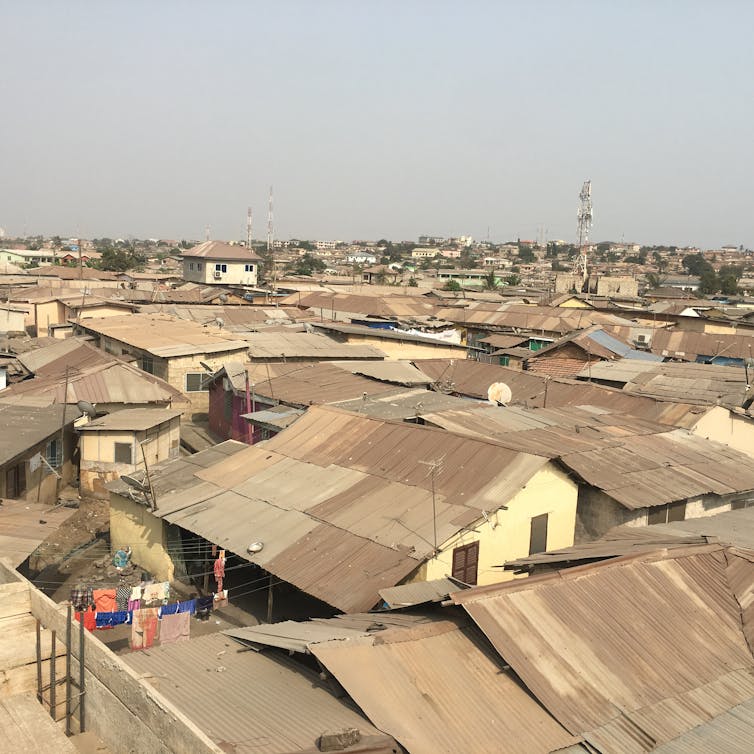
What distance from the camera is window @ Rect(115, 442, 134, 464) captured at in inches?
845

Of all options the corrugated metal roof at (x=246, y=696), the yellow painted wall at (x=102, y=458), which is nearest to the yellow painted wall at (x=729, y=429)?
the yellow painted wall at (x=102, y=458)

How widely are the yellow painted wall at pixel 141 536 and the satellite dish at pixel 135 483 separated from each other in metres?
0.33

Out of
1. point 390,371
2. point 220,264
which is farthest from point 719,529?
point 220,264

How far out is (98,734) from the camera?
335 inches

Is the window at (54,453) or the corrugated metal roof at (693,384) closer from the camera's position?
the window at (54,453)

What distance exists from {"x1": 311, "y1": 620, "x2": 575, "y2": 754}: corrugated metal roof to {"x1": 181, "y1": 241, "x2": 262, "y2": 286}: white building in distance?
6058cm

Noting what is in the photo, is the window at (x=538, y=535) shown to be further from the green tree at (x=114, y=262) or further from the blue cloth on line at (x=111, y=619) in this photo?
the green tree at (x=114, y=262)

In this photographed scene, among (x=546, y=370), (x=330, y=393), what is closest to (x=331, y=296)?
(x=546, y=370)

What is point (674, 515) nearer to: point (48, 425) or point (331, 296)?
point (48, 425)

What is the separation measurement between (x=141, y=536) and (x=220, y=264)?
53.0 metres

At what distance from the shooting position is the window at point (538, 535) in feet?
47.0

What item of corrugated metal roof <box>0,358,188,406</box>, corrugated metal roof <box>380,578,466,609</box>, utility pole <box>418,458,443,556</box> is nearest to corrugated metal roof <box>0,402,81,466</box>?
corrugated metal roof <box>0,358,188,406</box>

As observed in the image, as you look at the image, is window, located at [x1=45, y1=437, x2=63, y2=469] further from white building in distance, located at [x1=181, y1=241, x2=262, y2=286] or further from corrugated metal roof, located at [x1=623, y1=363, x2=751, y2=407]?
white building in distance, located at [x1=181, y1=241, x2=262, y2=286]

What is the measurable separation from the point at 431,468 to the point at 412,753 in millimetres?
7694
